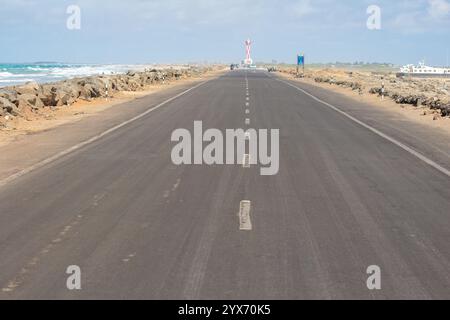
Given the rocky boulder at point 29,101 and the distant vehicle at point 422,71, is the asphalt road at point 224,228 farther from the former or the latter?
the distant vehicle at point 422,71

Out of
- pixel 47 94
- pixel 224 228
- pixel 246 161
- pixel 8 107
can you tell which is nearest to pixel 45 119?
pixel 8 107

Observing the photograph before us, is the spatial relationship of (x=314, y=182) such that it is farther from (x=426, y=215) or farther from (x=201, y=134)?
(x=201, y=134)

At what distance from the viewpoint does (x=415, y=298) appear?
541 cm

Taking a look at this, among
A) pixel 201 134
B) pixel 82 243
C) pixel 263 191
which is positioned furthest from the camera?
pixel 201 134

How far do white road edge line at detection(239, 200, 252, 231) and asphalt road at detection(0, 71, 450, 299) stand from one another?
67 millimetres

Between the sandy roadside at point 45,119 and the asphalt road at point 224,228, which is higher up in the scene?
the sandy roadside at point 45,119

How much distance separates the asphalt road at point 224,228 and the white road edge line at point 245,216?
7cm

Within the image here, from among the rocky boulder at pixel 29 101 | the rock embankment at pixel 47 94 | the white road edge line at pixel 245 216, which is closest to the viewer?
the white road edge line at pixel 245 216

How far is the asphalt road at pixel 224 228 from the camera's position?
18.7 feet

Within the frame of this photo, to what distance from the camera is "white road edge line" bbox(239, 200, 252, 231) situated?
302 inches

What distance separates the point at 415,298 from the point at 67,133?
561 inches

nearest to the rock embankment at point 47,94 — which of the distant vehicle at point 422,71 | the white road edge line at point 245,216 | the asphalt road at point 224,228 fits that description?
the asphalt road at point 224,228

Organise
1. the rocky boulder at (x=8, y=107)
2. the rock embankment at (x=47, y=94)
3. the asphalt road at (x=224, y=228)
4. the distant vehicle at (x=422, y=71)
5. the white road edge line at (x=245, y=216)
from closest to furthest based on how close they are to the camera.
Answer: the asphalt road at (x=224, y=228) → the white road edge line at (x=245, y=216) → the rocky boulder at (x=8, y=107) → the rock embankment at (x=47, y=94) → the distant vehicle at (x=422, y=71)
